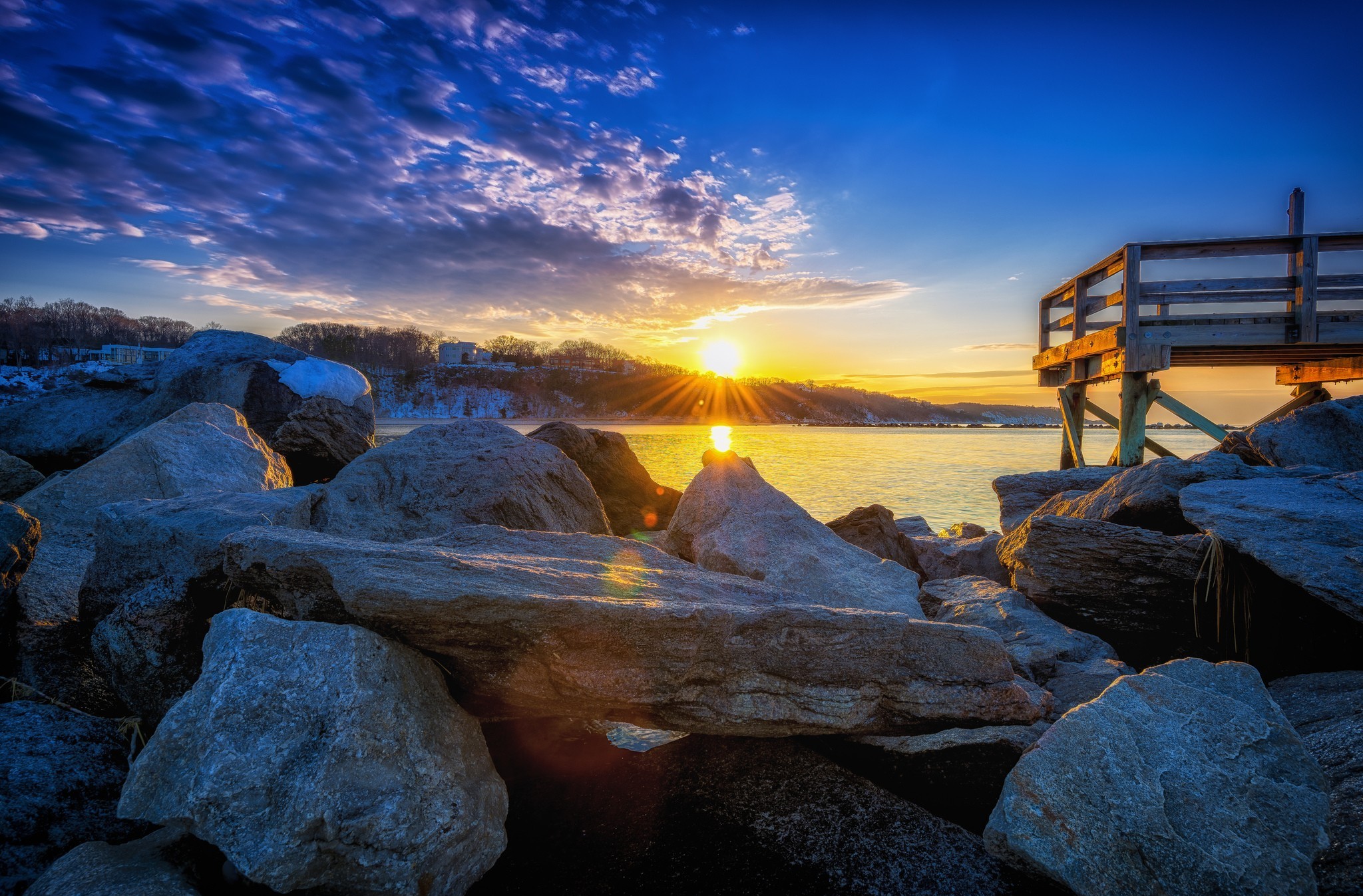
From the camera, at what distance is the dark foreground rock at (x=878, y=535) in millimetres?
8227

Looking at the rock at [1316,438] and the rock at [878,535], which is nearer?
the rock at [1316,438]

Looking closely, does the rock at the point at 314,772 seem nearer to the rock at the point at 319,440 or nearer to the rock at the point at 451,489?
the rock at the point at 451,489

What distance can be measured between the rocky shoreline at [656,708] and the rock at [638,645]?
0.06 ft

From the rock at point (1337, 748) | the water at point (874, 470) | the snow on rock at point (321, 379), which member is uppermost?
the snow on rock at point (321, 379)

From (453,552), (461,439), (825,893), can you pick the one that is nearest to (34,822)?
(453,552)

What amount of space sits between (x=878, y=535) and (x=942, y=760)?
4711mm

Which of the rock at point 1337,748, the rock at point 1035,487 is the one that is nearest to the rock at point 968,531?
the rock at point 1035,487

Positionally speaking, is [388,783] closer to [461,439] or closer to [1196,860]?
[1196,860]

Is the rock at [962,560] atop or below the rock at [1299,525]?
below

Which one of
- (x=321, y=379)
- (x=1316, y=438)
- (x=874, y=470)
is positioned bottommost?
(x=874, y=470)

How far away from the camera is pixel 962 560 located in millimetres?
8320

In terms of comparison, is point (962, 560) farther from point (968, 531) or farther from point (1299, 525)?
point (968, 531)

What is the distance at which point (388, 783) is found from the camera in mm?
2580

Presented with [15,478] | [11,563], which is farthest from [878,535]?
[15,478]
